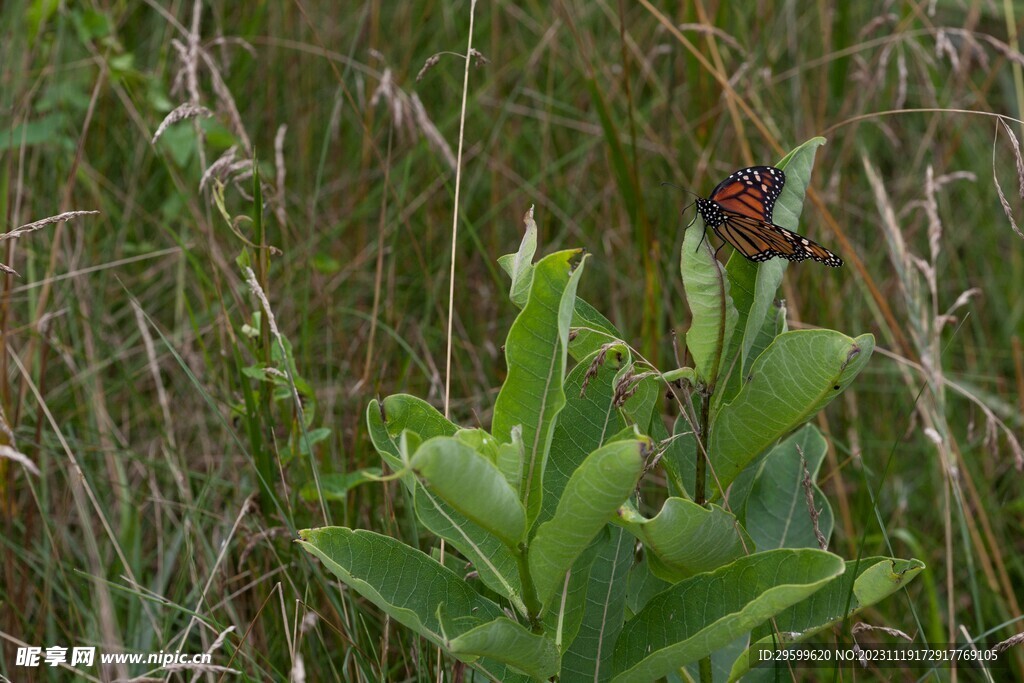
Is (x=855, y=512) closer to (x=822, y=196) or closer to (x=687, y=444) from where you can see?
(x=822, y=196)

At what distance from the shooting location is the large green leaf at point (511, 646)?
3.23ft

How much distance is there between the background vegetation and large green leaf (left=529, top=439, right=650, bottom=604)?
628 millimetres

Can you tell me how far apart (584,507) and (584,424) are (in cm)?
25

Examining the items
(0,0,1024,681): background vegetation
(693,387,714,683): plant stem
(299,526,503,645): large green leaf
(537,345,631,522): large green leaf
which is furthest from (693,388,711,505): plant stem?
(0,0,1024,681): background vegetation

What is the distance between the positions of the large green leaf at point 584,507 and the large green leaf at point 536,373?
66mm

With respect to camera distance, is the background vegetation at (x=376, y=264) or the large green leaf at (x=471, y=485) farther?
the background vegetation at (x=376, y=264)

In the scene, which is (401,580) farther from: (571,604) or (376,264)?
(376,264)

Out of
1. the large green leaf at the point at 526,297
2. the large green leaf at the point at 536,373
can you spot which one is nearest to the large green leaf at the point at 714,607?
the large green leaf at the point at 536,373

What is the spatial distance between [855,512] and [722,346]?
1557 millimetres

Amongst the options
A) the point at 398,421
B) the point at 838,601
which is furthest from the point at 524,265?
the point at 838,601

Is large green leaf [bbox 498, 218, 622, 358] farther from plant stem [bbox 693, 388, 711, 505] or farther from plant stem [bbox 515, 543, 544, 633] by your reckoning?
plant stem [bbox 515, 543, 544, 633]

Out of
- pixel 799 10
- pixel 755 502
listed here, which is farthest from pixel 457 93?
pixel 755 502

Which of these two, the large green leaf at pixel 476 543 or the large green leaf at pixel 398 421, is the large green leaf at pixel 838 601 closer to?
the large green leaf at pixel 476 543

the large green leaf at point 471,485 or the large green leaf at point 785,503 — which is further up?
the large green leaf at point 471,485
